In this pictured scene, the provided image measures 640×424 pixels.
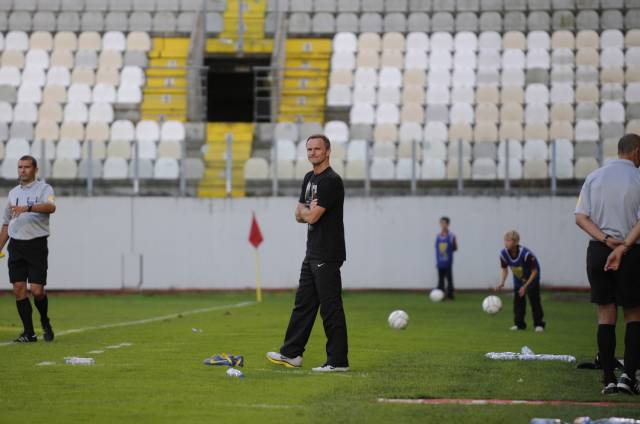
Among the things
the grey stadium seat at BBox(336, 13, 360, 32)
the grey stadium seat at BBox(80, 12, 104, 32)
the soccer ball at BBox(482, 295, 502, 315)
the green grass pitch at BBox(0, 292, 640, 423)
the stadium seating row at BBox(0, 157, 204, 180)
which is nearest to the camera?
the green grass pitch at BBox(0, 292, 640, 423)

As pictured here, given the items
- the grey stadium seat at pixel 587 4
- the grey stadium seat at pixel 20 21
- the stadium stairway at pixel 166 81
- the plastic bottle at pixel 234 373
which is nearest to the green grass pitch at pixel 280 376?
the plastic bottle at pixel 234 373

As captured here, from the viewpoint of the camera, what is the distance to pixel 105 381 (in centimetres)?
988

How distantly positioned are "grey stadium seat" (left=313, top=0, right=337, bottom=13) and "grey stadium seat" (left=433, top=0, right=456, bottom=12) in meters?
3.18

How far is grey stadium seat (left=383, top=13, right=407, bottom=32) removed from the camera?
34.1 m

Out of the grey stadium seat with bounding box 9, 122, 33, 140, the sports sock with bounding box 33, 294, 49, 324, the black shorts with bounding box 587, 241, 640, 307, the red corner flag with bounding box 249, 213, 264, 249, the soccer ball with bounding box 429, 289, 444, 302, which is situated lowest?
the soccer ball with bounding box 429, 289, 444, 302

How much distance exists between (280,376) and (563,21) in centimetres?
2561

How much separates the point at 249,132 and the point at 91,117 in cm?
458

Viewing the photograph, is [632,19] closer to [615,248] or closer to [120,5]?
[120,5]

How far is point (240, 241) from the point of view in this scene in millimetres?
27797

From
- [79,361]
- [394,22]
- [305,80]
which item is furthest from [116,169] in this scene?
[79,361]

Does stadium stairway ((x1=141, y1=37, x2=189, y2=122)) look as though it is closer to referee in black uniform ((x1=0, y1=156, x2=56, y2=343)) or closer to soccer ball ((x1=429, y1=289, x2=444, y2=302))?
soccer ball ((x1=429, y1=289, x2=444, y2=302))

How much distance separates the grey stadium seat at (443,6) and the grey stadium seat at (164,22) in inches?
326

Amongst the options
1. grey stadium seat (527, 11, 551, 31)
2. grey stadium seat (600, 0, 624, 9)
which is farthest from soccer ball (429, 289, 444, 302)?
grey stadium seat (600, 0, 624, 9)

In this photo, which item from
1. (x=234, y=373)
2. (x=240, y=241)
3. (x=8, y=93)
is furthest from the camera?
(x=8, y=93)
